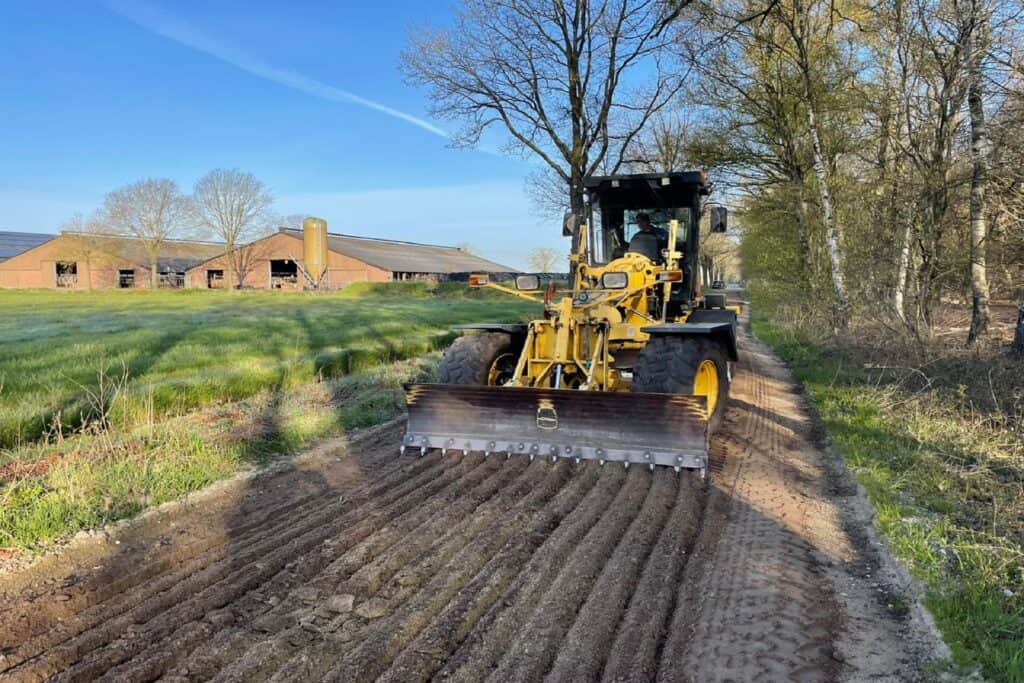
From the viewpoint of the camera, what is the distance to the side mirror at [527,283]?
7.58 m

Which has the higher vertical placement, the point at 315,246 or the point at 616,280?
the point at 315,246

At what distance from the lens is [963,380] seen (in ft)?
27.6

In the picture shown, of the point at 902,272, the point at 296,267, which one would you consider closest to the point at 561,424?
the point at 902,272

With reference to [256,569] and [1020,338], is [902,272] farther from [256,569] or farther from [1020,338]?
[256,569]

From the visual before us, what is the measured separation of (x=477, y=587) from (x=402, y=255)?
6049 centimetres

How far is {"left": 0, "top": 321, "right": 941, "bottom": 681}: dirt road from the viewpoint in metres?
3.17

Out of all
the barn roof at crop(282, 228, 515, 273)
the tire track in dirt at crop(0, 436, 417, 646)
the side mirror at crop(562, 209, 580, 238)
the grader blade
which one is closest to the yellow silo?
the barn roof at crop(282, 228, 515, 273)

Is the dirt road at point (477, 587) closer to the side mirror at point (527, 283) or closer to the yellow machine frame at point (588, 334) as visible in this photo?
the yellow machine frame at point (588, 334)

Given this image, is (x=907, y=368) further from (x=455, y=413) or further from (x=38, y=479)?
(x=38, y=479)

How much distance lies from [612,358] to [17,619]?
5.44 meters

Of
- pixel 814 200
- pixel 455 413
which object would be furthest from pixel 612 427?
pixel 814 200

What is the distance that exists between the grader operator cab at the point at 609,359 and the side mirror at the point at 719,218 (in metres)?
0.02

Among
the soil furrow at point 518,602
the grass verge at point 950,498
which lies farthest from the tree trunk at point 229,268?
the soil furrow at point 518,602

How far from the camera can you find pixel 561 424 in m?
6.07
